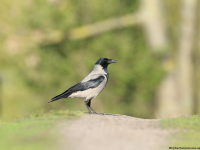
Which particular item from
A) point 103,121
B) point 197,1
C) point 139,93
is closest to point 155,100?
point 139,93

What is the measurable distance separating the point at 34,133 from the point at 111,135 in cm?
165

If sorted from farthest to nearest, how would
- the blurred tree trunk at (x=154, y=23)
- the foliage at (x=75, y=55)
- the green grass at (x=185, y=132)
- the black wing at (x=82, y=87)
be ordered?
the blurred tree trunk at (x=154, y=23) < the foliage at (x=75, y=55) < the black wing at (x=82, y=87) < the green grass at (x=185, y=132)

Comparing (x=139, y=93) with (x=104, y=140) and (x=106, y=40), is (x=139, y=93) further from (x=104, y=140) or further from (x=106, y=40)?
(x=104, y=140)

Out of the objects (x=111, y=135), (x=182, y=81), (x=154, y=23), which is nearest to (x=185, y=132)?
(x=111, y=135)

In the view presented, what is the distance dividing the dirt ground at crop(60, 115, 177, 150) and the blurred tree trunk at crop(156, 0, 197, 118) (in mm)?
11115

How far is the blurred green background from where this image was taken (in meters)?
16.3

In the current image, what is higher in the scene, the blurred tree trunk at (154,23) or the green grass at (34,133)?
the blurred tree trunk at (154,23)

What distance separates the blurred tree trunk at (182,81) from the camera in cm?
1862

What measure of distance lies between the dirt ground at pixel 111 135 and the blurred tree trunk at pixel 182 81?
11115mm

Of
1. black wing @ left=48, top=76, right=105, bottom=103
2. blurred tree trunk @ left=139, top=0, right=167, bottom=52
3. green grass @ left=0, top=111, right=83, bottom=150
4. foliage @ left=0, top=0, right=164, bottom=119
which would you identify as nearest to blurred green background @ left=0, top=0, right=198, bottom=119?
foliage @ left=0, top=0, right=164, bottom=119

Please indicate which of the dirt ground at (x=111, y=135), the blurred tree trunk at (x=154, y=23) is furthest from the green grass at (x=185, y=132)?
the blurred tree trunk at (x=154, y=23)

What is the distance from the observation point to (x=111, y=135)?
6566mm

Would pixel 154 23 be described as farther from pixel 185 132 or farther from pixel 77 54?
pixel 185 132

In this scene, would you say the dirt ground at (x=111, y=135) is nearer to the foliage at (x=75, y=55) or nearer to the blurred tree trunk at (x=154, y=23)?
the foliage at (x=75, y=55)
